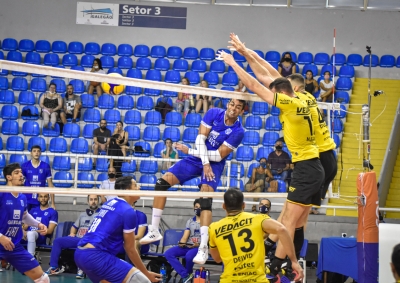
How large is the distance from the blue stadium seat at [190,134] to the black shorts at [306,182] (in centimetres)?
984

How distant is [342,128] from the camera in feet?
69.6

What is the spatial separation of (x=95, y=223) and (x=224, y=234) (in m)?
2.00

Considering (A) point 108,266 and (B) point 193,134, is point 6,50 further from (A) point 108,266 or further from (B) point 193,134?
(A) point 108,266

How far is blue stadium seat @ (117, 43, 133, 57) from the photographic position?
79.0 ft

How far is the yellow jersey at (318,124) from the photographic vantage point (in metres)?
8.75

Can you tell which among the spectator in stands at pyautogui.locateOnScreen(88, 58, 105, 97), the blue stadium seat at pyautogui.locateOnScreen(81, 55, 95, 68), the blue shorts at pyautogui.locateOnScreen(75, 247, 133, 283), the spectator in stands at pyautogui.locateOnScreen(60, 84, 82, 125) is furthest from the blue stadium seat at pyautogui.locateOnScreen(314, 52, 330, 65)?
the blue shorts at pyautogui.locateOnScreen(75, 247, 133, 283)

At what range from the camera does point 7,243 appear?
9727 millimetres

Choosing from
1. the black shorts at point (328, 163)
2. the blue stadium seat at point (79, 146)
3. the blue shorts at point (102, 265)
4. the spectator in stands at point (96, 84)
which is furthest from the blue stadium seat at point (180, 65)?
the blue shorts at point (102, 265)

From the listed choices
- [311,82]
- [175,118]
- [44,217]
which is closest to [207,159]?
[44,217]

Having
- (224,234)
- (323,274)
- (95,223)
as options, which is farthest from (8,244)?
(323,274)

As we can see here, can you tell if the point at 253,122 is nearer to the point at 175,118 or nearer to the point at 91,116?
the point at 175,118

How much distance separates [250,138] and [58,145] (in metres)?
5.55

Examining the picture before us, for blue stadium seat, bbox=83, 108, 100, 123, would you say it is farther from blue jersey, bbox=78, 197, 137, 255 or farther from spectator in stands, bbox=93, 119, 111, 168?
blue jersey, bbox=78, 197, 137, 255

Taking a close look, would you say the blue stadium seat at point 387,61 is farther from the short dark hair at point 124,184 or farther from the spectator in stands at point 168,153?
the short dark hair at point 124,184
